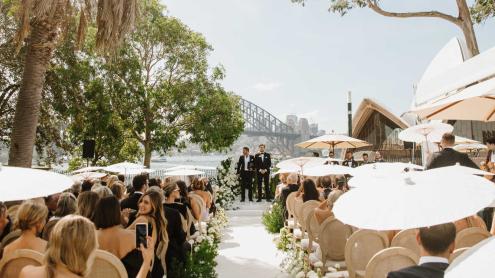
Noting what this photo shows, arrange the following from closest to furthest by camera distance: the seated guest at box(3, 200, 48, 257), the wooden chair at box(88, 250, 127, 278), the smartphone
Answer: the wooden chair at box(88, 250, 127, 278), the smartphone, the seated guest at box(3, 200, 48, 257)

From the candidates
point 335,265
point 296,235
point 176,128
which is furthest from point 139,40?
point 335,265

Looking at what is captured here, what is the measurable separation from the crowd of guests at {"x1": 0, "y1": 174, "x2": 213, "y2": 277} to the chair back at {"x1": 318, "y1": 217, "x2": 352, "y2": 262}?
182cm

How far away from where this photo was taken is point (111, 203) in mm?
3617

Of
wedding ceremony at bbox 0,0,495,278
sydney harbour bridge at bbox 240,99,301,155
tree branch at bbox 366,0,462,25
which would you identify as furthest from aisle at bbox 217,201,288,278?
sydney harbour bridge at bbox 240,99,301,155

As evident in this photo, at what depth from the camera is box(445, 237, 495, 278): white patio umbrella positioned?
3.03ft

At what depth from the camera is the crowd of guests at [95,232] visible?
7.79 ft

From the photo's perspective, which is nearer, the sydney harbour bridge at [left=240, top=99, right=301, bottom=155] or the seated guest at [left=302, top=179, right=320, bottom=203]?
the seated guest at [left=302, top=179, right=320, bottom=203]

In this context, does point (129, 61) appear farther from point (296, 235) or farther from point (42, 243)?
point (42, 243)

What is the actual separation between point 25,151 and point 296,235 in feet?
21.3

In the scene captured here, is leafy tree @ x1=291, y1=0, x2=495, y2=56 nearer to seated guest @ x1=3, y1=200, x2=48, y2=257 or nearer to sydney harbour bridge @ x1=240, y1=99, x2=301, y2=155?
seated guest @ x1=3, y1=200, x2=48, y2=257

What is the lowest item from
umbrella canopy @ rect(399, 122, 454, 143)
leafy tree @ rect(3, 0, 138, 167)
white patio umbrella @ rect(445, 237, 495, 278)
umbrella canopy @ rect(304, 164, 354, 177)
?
white patio umbrella @ rect(445, 237, 495, 278)

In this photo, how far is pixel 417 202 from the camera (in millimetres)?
2348

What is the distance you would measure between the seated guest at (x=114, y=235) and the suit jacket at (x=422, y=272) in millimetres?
2384

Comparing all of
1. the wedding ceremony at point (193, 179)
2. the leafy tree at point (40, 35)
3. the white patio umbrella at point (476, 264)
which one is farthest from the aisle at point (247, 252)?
the white patio umbrella at point (476, 264)
